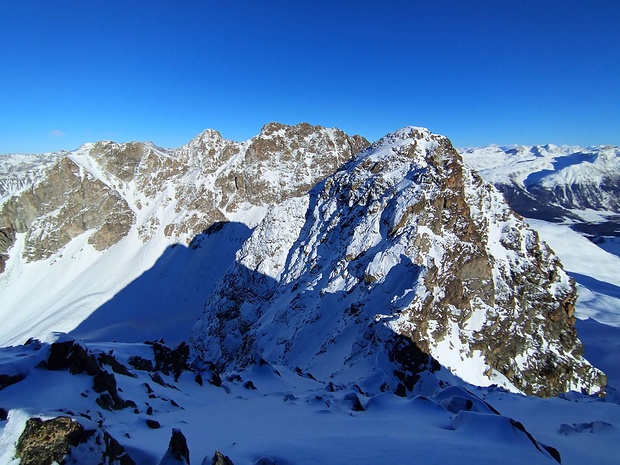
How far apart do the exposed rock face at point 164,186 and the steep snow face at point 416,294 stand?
36.5m

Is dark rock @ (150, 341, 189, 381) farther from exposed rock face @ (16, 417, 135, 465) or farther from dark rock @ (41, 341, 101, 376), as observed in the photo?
exposed rock face @ (16, 417, 135, 465)

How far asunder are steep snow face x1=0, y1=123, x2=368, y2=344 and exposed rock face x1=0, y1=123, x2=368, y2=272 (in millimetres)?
270

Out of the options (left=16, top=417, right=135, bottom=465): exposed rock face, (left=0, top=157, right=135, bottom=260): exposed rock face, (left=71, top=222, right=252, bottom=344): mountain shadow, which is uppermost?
(left=0, top=157, right=135, bottom=260): exposed rock face

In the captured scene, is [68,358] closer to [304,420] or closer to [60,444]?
[60,444]

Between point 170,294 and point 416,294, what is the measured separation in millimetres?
55773

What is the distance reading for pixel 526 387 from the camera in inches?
1251

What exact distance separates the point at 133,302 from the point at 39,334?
15292mm

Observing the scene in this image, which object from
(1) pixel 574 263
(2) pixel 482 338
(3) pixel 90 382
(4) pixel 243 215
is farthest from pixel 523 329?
(1) pixel 574 263

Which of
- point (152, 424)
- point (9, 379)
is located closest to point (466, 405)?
point (152, 424)

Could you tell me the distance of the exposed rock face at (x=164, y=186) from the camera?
8412 cm

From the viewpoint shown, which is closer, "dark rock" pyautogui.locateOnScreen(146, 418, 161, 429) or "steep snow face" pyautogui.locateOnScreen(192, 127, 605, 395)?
"dark rock" pyautogui.locateOnScreen(146, 418, 161, 429)

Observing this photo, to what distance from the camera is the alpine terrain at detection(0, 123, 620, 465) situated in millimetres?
9305

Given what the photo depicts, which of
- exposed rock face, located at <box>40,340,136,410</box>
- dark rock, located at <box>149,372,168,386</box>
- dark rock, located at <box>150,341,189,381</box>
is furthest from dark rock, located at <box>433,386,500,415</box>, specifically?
dark rock, located at <box>150,341,189,381</box>

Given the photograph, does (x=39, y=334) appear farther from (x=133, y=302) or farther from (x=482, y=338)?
(x=482, y=338)
